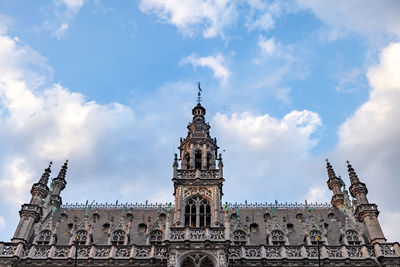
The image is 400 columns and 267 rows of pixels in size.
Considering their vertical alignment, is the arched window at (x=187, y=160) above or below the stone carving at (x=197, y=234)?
above

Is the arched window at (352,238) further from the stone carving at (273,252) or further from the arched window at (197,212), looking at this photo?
the arched window at (197,212)

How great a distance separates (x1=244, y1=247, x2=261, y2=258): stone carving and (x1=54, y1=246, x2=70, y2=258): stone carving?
14627 mm

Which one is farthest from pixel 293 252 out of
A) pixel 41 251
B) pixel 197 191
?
pixel 41 251

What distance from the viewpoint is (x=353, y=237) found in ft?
111

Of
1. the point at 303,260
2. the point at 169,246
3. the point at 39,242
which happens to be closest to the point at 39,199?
the point at 39,242

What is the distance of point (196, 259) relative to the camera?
2703 cm

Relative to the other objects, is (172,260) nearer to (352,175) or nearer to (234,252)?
(234,252)

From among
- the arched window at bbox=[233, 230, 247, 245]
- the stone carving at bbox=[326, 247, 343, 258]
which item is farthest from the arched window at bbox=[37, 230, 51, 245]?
the stone carving at bbox=[326, 247, 343, 258]

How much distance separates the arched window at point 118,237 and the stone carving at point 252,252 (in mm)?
10945

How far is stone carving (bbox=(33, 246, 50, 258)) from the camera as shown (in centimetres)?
3098

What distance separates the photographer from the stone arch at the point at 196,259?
2695 cm

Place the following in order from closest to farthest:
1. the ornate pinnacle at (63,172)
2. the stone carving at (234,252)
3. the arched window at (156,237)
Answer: the stone carving at (234,252) < the arched window at (156,237) < the ornate pinnacle at (63,172)

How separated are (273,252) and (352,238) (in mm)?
8002

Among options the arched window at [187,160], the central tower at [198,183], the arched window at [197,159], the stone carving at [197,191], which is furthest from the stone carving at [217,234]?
the arched window at [187,160]
